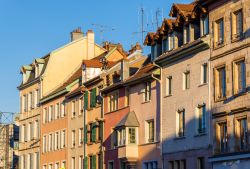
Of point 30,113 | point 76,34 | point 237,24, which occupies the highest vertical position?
point 76,34

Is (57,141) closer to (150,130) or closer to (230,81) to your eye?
(150,130)

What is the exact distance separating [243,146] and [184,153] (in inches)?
291

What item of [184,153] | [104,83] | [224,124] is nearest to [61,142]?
[104,83]

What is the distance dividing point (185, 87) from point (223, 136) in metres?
6.56

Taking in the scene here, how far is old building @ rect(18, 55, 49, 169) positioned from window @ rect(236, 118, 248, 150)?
139ft

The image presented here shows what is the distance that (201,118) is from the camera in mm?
44281

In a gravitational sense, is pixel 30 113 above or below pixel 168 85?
above

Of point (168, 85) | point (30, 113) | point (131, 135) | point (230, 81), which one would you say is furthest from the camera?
point (30, 113)

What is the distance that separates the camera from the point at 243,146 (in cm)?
3900

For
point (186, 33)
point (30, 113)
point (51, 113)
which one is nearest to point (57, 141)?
point (51, 113)

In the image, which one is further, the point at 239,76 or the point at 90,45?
the point at 90,45

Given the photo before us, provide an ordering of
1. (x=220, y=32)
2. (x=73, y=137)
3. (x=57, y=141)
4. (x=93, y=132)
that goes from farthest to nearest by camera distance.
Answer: (x=57, y=141) → (x=73, y=137) → (x=93, y=132) → (x=220, y=32)

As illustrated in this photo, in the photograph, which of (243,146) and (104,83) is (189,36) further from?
(104,83)

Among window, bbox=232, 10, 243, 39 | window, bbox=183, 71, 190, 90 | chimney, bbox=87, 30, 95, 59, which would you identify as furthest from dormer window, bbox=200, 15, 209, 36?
chimney, bbox=87, 30, 95, 59
